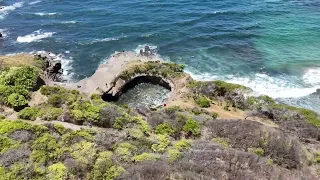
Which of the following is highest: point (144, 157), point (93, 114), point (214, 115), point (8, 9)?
point (8, 9)

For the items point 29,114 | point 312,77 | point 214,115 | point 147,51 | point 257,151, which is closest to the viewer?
point 257,151

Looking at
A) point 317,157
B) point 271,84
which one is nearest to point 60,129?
point 317,157

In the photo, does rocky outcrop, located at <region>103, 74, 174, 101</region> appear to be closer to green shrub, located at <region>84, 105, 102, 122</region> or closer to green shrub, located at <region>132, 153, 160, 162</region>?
green shrub, located at <region>84, 105, 102, 122</region>

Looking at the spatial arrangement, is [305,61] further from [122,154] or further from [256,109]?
[122,154]

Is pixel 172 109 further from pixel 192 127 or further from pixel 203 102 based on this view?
pixel 192 127

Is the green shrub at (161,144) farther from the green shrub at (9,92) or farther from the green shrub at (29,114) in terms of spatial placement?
the green shrub at (9,92)

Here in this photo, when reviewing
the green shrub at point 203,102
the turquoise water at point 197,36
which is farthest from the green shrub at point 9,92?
the green shrub at point 203,102
